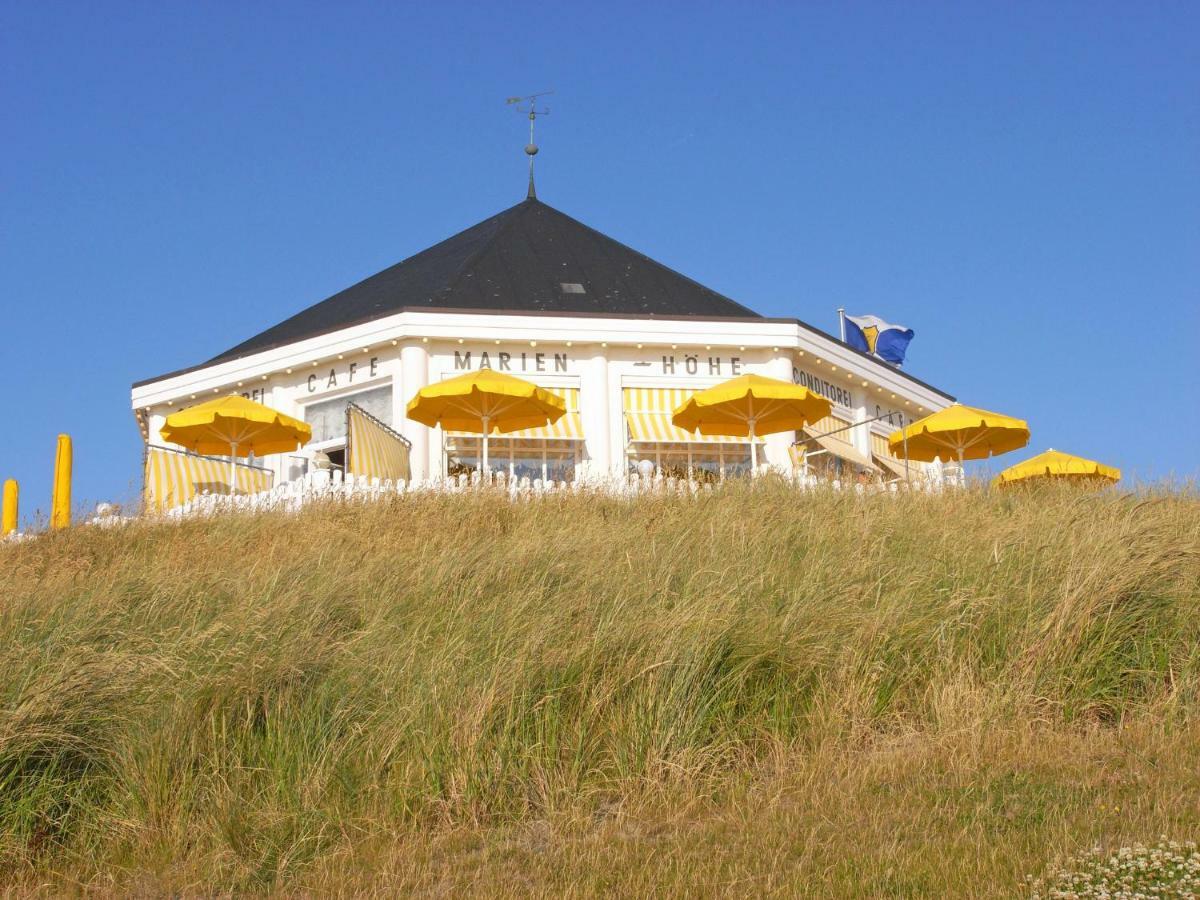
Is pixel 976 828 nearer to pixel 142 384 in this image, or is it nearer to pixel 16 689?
pixel 16 689

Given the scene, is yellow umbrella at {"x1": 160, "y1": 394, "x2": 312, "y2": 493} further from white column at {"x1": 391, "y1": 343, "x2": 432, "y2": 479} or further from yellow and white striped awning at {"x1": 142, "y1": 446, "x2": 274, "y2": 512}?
white column at {"x1": 391, "y1": 343, "x2": 432, "y2": 479}

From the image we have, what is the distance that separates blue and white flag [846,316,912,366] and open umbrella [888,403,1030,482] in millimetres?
10903

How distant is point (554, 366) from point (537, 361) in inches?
13.4

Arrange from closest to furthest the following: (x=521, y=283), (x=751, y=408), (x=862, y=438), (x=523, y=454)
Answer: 1. (x=751, y=408)
2. (x=523, y=454)
3. (x=521, y=283)
4. (x=862, y=438)

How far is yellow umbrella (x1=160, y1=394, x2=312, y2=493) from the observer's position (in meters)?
19.4

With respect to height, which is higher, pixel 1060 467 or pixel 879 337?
pixel 879 337

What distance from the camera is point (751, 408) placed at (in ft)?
62.8

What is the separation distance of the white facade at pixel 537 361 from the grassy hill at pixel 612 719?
48.8ft

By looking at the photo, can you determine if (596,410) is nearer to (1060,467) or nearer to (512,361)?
(512,361)

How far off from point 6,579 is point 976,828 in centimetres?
739

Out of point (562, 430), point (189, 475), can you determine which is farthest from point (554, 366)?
point (189, 475)

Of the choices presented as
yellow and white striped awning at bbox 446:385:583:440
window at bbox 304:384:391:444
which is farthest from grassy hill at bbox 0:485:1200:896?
window at bbox 304:384:391:444

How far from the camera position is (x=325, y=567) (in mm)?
8812

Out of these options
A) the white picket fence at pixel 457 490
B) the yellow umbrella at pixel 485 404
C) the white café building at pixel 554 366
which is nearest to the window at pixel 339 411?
the white café building at pixel 554 366
